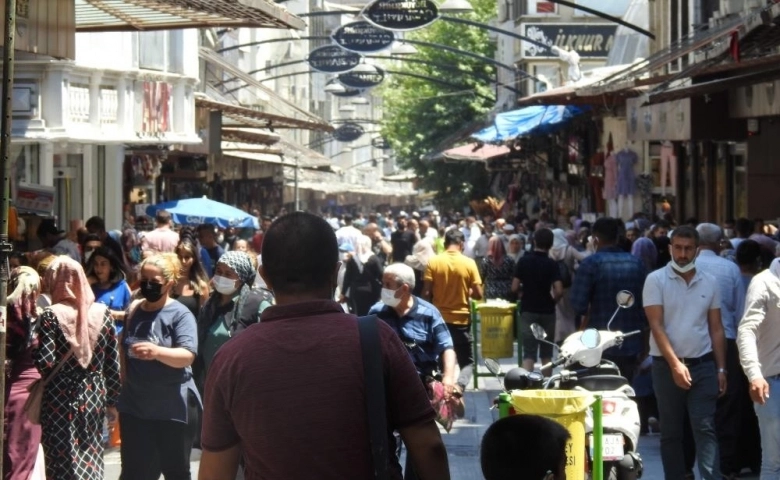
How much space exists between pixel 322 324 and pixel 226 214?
734 inches

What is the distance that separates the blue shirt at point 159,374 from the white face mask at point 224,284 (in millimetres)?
743

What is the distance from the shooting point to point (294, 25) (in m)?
13.6

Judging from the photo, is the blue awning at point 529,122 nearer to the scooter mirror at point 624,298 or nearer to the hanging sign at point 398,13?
the hanging sign at point 398,13

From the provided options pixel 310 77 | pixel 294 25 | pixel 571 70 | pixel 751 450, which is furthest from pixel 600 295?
pixel 310 77

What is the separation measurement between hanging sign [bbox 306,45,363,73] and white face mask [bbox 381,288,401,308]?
26.5 m

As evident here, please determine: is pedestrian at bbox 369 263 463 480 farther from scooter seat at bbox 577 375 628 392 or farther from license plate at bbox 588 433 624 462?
license plate at bbox 588 433 624 462

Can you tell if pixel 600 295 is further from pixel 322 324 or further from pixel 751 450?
pixel 322 324

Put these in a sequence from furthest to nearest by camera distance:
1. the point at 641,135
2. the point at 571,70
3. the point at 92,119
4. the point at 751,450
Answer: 1. the point at 571,70
2. the point at 641,135
3. the point at 92,119
4. the point at 751,450

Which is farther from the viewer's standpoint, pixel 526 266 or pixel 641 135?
pixel 641 135

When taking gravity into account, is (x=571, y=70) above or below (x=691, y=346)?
above

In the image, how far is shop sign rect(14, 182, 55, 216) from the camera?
16.7 meters

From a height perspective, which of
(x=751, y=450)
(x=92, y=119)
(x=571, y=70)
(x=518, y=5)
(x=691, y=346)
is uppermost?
(x=518, y=5)

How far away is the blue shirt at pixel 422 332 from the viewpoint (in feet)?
29.5

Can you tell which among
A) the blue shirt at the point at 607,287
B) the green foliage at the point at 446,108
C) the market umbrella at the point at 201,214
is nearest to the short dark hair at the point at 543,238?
the blue shirt at the point at 607,287
